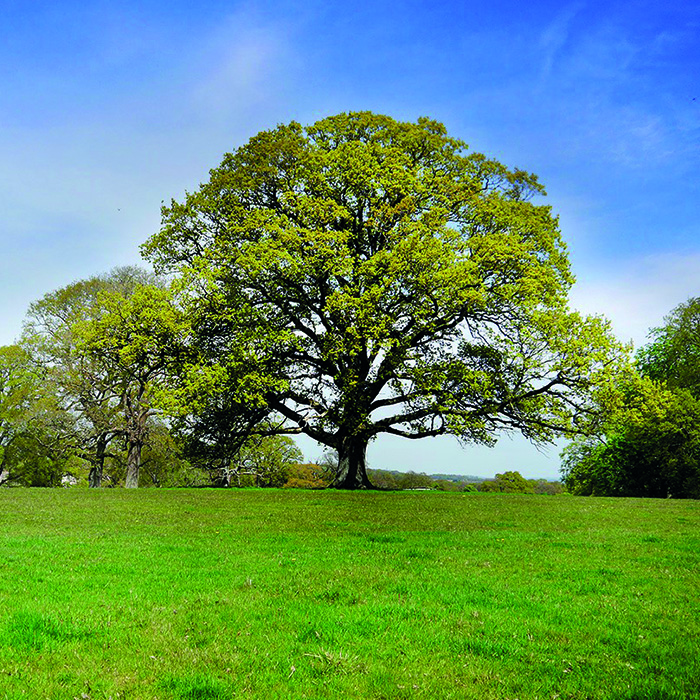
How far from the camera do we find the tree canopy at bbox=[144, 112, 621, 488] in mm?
27328

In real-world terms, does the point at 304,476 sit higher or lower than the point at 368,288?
lower

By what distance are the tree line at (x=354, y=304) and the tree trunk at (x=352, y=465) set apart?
11cm

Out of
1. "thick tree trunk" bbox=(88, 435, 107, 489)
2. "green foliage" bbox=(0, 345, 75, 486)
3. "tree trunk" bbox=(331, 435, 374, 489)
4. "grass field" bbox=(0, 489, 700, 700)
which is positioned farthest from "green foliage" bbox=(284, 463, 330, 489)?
"grass field" bbox=(0, 489, 700, 700)

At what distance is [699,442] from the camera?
1523 inches

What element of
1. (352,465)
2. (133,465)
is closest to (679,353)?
(352,465)

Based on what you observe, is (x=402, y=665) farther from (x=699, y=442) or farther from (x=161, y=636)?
(x=699, y=442)

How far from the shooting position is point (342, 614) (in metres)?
6.84

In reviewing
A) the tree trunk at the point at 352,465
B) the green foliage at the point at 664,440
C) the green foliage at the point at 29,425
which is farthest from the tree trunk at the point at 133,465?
the green foliage at the point at 664,440

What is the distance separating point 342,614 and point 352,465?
25099 mm

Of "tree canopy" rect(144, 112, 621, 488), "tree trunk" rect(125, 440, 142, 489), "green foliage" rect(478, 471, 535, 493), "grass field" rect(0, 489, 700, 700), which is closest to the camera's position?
"grass field" rect(0, 489, 700, 700)

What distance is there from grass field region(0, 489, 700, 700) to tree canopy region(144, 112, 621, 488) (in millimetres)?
14368

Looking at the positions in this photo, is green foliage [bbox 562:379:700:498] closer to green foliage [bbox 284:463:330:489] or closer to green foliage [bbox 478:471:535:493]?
green foliage [bbox 478:471:535:493]

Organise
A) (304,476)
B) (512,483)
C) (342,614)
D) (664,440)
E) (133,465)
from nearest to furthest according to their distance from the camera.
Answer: (342,614), (133,465), (664,440), (512,483), (304,476)

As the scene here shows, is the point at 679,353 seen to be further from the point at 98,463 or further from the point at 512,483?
the point at 98,463
